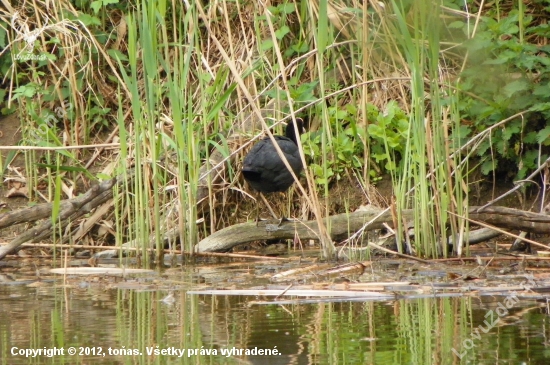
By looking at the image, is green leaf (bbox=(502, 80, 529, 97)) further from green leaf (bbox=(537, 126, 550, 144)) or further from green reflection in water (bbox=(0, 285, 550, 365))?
green reflection in water (bbox=(0, 285, 550, 365))

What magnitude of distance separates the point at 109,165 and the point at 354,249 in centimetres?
295

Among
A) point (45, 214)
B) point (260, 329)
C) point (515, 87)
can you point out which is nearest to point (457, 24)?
point (515, 87)

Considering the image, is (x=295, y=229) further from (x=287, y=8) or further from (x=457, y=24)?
(x=287, y=8)

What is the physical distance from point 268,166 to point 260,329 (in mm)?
3319

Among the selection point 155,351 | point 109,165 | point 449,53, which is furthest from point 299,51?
point 155,351

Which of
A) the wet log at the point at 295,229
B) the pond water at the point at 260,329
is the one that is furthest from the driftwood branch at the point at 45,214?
the pond water at the point at 260,329

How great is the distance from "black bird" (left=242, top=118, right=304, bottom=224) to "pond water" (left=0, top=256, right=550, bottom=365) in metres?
2.06

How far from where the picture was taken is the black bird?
664 cm

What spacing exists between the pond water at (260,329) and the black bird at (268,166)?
2056mm

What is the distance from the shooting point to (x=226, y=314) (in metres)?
3.79

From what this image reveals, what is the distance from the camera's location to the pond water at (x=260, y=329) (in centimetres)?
290

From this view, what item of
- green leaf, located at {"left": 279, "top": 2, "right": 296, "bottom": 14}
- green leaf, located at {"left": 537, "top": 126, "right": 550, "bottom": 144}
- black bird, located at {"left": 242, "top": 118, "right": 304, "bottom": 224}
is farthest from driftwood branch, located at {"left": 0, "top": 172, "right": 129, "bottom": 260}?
green leaf, located at {"left": 537, "top": 126, "right": 550, "bottom": 144}

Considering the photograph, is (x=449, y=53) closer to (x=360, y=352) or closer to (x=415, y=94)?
(x=415, y=94)

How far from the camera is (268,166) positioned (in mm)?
6621
